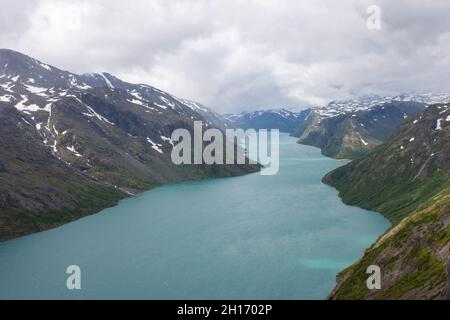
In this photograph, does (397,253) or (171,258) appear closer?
(397,253)

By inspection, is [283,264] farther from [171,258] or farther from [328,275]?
[171,258]
